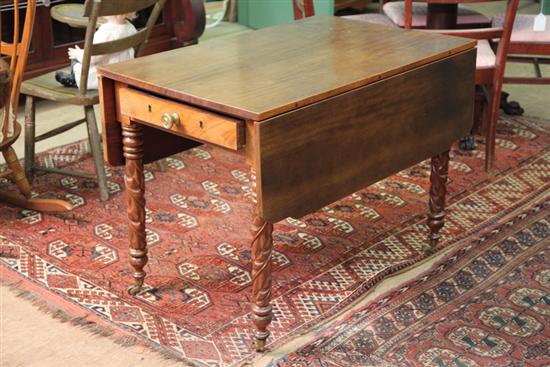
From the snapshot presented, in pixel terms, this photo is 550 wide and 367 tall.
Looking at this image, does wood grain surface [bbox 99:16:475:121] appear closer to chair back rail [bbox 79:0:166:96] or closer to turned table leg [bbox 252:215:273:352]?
turned table leg [bbox 252:215:273:352]

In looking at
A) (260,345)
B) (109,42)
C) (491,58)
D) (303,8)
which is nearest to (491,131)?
(491,58)

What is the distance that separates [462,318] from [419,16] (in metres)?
2.07

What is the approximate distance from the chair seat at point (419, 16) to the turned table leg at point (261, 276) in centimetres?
202

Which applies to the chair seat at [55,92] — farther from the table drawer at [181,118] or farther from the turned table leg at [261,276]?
the turned table leg at [261,276]

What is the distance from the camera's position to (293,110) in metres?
2.47

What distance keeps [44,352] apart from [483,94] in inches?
96.5

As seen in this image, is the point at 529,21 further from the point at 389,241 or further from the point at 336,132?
the point at 336,132

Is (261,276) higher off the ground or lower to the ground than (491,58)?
lower

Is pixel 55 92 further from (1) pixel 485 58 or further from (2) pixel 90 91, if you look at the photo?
(1) pixel 485 58

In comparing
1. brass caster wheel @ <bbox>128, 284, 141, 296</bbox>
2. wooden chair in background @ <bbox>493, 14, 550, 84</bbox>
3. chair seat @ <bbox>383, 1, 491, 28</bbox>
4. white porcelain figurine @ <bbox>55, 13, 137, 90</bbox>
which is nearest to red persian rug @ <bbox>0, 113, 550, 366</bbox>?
brass caster wheel @ <bbox>128, 284, 141, 296</bbox>

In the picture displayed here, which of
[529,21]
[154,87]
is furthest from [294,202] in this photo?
[529,21]

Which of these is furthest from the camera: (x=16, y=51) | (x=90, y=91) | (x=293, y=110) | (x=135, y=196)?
(x=90, y=91)

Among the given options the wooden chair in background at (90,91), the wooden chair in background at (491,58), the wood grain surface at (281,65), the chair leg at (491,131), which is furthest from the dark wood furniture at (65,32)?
the wood grain surface at (281,65)

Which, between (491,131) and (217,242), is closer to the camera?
(217,242)
